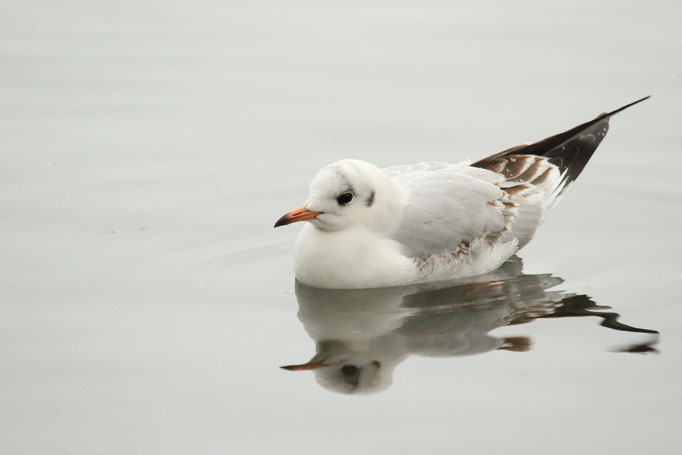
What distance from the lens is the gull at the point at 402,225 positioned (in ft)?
26.4

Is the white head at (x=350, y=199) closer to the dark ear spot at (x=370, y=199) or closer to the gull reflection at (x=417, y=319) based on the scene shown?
the dark ear spot at (x=370, y=199)

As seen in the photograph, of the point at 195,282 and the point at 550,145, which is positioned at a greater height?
the point at 550,145

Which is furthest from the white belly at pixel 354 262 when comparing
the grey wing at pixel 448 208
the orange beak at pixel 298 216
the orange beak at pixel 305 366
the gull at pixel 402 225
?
the orange beak at pixel 305 366

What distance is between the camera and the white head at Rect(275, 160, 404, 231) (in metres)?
7.95

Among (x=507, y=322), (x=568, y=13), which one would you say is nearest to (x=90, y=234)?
(x=507, y=322)

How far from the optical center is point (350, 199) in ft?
26.5

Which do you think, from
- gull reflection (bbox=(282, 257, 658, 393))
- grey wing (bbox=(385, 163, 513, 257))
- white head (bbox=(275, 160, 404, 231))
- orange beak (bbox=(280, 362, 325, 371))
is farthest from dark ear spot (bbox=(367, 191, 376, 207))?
orange beak (bbox=(280, 362, 325, 371))

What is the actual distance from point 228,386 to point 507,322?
6.53 ft

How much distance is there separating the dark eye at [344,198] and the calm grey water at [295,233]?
0.68 metres

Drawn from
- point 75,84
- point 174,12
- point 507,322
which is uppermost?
point 174,12

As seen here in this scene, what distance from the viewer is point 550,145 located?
9.35 m

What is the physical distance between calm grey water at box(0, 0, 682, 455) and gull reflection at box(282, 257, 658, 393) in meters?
0.03

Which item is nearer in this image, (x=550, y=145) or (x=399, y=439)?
(x=399, y=439)

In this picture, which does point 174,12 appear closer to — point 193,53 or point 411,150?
point 193,53
